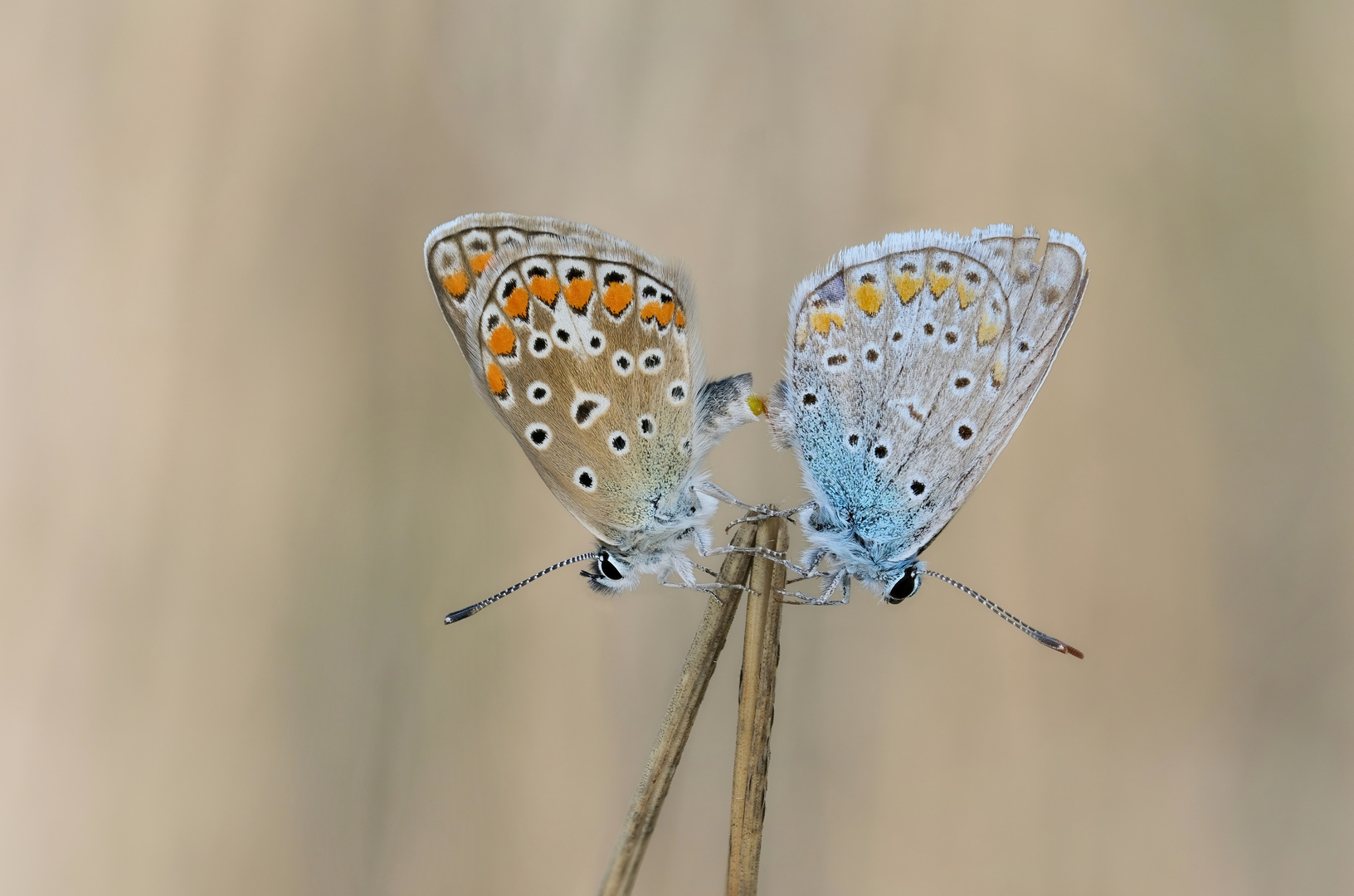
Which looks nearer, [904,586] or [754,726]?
[754,726]

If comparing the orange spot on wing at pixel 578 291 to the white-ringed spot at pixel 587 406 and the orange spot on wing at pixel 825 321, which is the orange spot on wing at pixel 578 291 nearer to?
the white-ringed spot at pixel 587 406

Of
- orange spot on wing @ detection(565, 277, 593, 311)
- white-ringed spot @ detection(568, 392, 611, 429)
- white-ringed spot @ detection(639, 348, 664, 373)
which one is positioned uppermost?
orange spot on wing @ detection(565, 277, 593, 311)

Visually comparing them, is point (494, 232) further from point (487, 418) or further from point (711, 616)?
point (711, 616)

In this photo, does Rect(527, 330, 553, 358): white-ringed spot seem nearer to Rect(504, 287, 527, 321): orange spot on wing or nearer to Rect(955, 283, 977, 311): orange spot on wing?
Rect(504, 287, 527, 321): orange spot on wing

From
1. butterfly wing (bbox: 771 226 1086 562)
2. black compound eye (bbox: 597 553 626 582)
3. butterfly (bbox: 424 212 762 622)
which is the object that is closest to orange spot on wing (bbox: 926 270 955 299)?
butterfly wing (bbox: 771 226 1086 562)

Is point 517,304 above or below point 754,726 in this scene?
above

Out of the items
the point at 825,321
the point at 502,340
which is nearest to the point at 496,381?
the point at 502,340

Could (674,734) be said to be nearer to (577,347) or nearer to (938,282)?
(577,347)

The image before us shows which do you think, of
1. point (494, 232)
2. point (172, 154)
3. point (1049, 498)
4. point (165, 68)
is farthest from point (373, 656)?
point (1049, 498)
